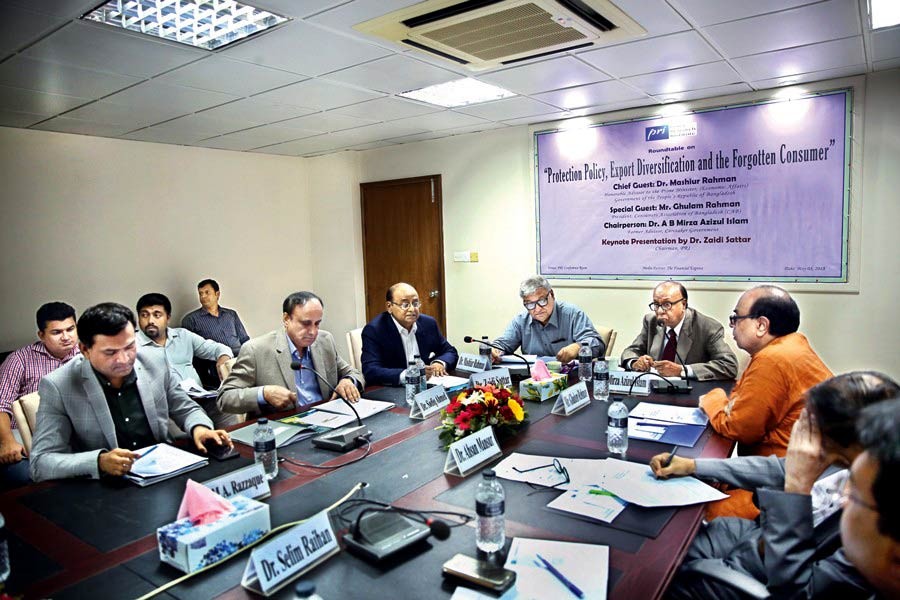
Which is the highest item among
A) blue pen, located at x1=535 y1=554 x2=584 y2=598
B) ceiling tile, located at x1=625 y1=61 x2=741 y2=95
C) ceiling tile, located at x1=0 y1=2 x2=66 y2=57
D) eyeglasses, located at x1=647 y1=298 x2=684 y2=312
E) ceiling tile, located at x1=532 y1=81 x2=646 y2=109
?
ceiling tile, located at x1=532 y1=81 x2=646 y2=109

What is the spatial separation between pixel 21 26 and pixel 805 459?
3293 mm

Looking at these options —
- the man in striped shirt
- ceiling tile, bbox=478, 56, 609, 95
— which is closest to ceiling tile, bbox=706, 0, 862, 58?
ceiling tile, bbox=478, 56, 609, 95

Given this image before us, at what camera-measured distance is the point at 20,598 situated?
1.21 metres

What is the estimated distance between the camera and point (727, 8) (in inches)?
A: 99.3

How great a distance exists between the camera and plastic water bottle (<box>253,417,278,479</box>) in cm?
181

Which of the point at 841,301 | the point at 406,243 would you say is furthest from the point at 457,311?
the point at 841,301

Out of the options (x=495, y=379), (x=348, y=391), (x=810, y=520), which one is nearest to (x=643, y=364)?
(x=495, y=379)

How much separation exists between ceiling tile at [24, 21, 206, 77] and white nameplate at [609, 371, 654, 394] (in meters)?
2.61

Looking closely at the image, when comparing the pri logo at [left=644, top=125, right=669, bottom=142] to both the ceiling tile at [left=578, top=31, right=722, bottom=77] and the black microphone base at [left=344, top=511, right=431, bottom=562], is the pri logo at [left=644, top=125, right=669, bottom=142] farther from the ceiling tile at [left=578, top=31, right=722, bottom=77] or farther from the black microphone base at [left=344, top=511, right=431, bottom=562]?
the black microphone base at [left=344, top=511, right=431, bottom=562]

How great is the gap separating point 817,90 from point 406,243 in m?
3.71

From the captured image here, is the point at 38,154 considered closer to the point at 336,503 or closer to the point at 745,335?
the point at 336,503

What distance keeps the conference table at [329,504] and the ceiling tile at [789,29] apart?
1.93m

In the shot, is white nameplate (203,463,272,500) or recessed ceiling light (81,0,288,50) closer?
white nameplate (203,463,272,500)

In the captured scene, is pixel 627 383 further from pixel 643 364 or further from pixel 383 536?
pixel 383 536
